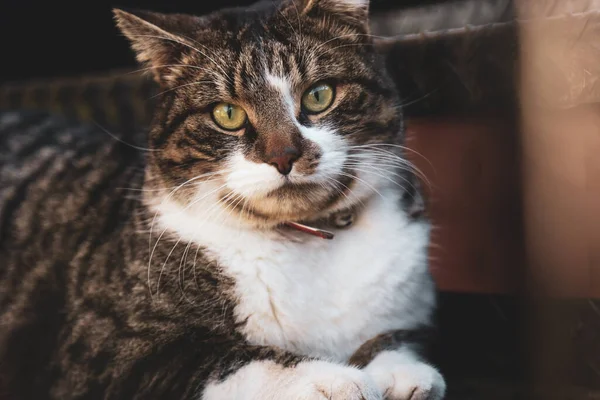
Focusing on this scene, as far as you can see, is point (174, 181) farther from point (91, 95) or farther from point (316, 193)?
point (91, 95)

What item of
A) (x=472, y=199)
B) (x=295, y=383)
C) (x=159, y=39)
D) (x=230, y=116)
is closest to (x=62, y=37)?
(x=159, y=39)

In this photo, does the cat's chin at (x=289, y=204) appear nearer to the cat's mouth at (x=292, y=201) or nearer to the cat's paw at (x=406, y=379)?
the cat's mouth at (x=292, y=201)

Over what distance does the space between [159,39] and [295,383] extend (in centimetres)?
74

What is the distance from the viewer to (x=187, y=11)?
6.80 ft

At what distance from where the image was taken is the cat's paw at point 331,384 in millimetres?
967

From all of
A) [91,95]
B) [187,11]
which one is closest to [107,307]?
[91,95]

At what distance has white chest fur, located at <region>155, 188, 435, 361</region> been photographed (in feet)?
3.79

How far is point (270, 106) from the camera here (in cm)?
110

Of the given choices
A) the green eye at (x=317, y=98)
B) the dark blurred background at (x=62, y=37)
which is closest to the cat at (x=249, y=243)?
the green eye at (x=317, y=98)

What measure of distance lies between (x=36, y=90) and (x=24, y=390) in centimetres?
135

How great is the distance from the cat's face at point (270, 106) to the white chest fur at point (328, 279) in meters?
0.07

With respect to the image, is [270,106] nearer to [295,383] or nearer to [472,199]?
[295,383]

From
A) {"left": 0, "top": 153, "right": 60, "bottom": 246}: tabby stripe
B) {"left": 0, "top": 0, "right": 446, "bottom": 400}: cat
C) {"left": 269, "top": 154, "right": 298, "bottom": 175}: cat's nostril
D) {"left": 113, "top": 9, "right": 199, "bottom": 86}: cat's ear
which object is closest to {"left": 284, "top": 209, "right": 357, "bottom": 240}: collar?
{"left": 0, "top": 0, "right": 446, "bottom": 400}: cat

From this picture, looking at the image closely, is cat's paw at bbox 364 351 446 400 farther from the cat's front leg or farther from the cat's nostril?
the cat's nostril
